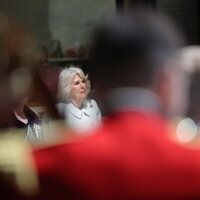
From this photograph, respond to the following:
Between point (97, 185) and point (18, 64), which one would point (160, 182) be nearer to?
point (97, 185)

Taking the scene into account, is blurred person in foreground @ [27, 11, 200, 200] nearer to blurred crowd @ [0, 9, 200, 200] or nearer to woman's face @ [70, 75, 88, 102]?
blurred crowd @ [0, 9, 200, 200]

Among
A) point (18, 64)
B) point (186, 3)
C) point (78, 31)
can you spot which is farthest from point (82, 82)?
point (18, 64)

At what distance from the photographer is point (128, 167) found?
1.81 m

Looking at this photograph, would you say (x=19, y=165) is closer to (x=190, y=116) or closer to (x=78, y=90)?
(x=190, y=116)

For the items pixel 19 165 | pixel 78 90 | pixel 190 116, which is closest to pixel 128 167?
pixel 19 165

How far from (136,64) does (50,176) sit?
1.08ft

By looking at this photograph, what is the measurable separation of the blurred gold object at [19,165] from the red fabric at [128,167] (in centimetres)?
3

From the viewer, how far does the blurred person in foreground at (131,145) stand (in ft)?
5.96

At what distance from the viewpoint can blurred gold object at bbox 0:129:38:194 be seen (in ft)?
6.06

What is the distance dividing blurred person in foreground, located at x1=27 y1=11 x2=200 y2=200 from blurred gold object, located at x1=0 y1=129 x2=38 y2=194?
19 mm

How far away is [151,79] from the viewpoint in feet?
6.16

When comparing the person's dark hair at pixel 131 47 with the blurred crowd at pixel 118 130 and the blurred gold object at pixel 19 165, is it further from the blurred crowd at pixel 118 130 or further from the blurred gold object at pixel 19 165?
the blurred gold object at pixel 19 165

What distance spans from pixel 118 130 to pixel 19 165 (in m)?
0.25

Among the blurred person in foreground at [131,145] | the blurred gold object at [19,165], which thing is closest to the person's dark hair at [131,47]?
the blurred person in foreground at [131,145]
